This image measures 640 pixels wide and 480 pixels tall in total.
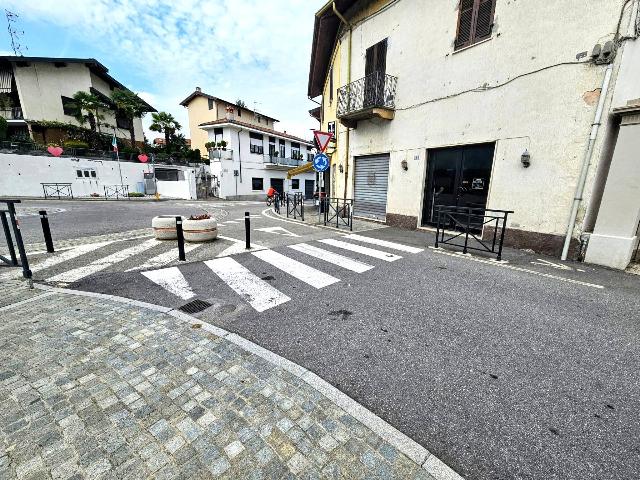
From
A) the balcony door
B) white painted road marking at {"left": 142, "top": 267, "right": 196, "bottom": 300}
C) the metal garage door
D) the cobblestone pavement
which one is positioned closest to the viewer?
the cobblestone pavement

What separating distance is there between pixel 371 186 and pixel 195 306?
10.0 meters

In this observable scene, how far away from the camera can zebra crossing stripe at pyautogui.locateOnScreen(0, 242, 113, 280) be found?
543cm

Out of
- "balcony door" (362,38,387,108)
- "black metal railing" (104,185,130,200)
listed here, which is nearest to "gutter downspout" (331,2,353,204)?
"balcony door" (362,38,387,108)

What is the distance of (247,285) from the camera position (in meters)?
4.84

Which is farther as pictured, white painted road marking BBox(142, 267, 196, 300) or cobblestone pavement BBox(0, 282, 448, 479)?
white painted road marking BBox(142, 267, 196, 300)

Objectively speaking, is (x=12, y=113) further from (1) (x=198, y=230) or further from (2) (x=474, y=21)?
(2) (x=474, y=21)

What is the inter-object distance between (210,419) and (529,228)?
8.74 meters

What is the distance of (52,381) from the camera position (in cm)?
244

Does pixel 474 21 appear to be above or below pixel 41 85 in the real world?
below

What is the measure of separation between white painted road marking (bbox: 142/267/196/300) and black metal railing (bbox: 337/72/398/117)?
9.23 m

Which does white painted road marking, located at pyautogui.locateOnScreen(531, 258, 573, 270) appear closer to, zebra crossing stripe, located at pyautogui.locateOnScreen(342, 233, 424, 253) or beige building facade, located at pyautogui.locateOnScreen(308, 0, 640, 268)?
beige building facade, located at pyautogui.locateOnScreen(308, 0, 640, 268)

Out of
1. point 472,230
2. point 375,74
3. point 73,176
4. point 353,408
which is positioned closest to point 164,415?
point 353,408

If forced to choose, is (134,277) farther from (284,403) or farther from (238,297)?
(284,403)

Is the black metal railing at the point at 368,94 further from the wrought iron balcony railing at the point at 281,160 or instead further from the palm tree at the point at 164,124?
the palm tree at the point at 164,124
